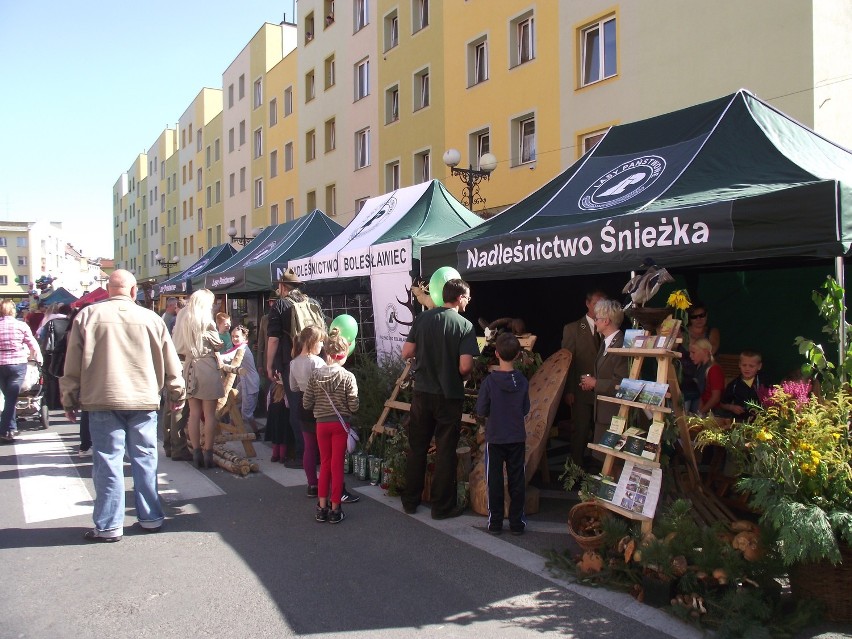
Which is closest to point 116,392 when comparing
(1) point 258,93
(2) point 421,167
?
(2) point 421,167

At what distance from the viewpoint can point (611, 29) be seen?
49.9 ft

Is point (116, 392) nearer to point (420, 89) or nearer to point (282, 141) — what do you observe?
point (420, 89)

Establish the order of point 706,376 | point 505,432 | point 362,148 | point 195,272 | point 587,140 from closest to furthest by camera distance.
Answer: point 505,432, point 706,376, point 587,140, point 195,272, point 362,148

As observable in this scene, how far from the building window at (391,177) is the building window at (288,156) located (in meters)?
9.83

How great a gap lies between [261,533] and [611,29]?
1380 centimetres

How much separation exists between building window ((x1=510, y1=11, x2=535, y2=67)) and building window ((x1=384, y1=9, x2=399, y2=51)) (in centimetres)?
672

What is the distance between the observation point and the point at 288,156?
32.5 metres

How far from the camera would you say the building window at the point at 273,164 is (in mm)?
33625

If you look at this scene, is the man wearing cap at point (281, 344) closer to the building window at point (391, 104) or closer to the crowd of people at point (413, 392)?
the crowd of people at point (413, 392)

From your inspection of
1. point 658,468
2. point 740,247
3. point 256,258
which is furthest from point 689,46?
point 658,468

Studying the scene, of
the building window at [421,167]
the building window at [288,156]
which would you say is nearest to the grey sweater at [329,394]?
the building window at [421,167]

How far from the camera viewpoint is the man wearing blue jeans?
491 cm

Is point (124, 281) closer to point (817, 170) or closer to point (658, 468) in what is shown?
point (658, 468)

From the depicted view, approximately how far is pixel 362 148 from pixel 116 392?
2183 centimetres
